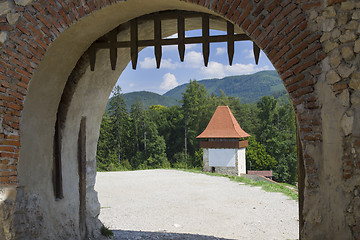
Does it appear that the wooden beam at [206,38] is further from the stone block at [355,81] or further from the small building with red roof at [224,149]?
the small building with red roof at [224,149]

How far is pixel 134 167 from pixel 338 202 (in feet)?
120

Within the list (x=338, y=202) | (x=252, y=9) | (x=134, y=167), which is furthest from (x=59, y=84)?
(x=134, y=167)

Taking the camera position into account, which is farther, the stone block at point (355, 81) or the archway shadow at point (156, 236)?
the archway shadow at point (156, 236)

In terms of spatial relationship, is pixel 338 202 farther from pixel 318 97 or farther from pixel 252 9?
pixel 252 9

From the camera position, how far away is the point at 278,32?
2.99m

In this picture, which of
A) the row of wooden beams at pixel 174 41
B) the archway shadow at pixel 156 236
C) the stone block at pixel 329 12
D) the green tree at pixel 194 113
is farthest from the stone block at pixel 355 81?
the green tree at pixel 194 113

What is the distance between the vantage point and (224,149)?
2422 cm

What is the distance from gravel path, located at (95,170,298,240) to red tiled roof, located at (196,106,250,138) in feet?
33.3

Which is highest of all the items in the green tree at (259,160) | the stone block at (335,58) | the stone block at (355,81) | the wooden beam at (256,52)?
the wooden beam at (256,52)

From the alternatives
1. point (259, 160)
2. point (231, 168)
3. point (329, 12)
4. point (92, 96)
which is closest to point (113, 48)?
point (92, 96)

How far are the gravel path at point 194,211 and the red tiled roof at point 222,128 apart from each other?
10.2 m

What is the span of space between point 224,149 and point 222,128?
5.89ft

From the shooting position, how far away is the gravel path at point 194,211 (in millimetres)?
7168

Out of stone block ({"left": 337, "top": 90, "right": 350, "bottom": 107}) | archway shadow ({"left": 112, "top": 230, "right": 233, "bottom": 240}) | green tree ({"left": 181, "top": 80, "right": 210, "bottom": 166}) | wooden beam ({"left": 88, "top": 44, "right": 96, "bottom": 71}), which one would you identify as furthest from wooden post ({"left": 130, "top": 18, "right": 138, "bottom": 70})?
green tree ({"left": 181, "top": 80, "right": 210, "bottom": 166})
